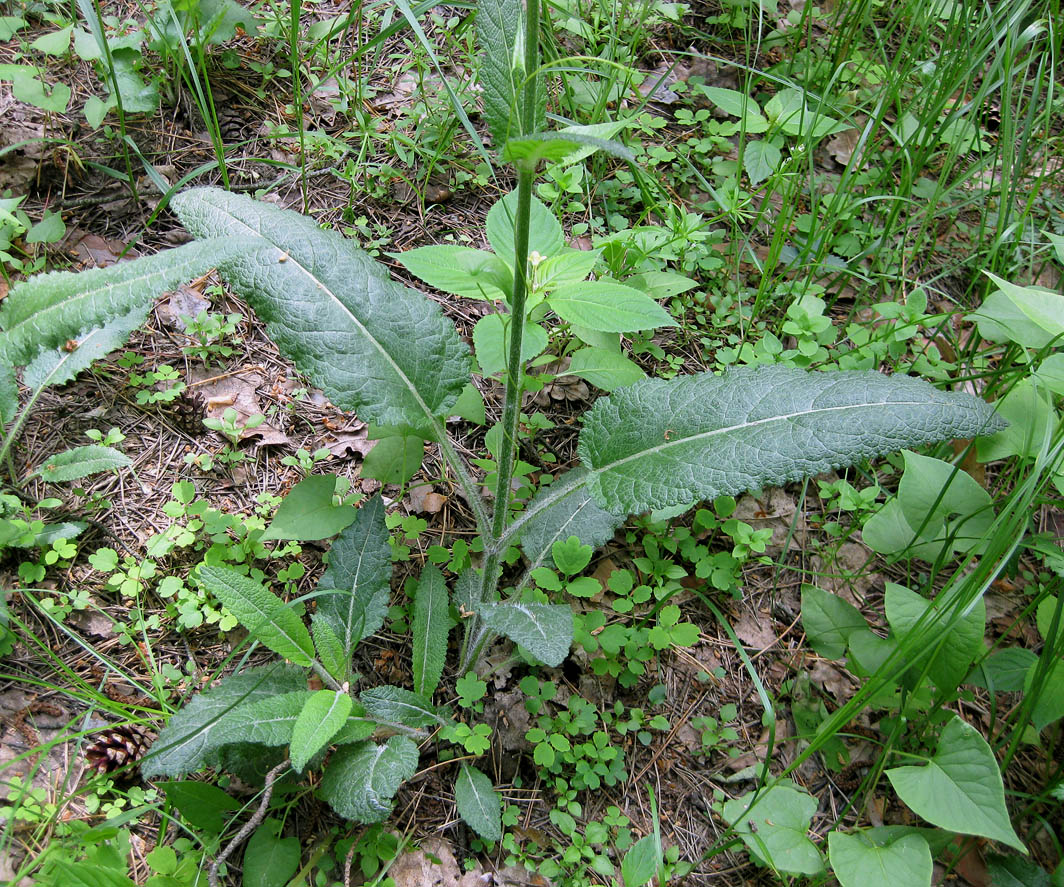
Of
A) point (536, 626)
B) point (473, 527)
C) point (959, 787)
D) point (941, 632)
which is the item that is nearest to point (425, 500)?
point (473, 527)

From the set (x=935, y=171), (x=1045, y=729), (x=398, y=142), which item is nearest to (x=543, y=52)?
(x=398, y=142)

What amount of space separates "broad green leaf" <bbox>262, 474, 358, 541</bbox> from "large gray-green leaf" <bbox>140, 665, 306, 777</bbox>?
0.35 metres

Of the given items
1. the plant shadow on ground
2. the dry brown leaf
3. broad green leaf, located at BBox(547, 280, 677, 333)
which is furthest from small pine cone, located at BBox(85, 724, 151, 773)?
broad green leaf, located at BBox(547, 280, 677, 333)

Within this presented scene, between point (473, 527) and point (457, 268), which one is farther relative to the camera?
point (473, 527)

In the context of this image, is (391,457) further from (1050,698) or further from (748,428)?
(1050,698)

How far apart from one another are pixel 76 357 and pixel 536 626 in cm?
158

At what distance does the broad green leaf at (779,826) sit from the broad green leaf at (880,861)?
72 millimetres

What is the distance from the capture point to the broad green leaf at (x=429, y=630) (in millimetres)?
1862

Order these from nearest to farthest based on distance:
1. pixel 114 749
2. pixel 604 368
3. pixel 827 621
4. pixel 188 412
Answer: pixel 114 749
pixel 827 621
pixel 604 368
pixel 188 412

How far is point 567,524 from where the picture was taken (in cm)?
208

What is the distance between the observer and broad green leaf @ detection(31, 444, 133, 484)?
6.69 feet

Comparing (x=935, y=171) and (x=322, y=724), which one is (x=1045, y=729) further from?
(x=935, y=171)

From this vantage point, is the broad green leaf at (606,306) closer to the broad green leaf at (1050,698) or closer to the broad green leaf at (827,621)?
the broad green leaf at (827,621)

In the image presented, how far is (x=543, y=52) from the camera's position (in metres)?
2.87
